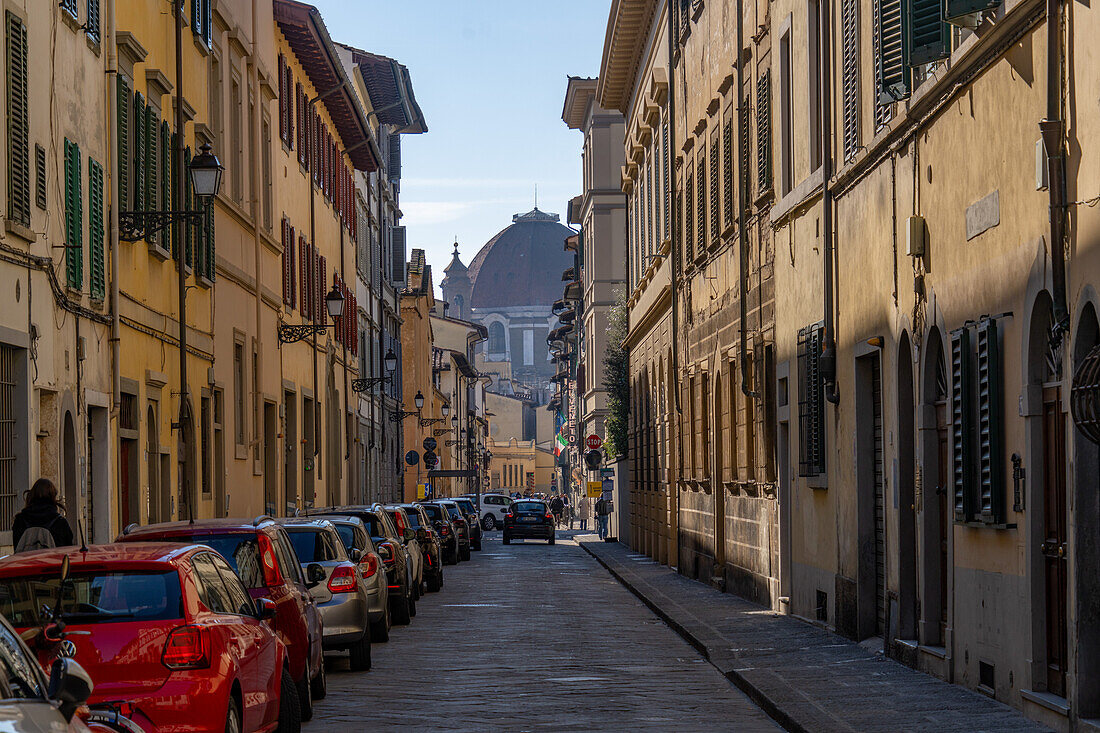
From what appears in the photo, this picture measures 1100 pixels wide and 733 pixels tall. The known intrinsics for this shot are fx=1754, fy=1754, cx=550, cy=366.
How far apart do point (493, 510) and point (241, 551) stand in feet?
213

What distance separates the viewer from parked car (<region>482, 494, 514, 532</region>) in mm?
77250

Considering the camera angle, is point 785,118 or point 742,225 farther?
point 742,225

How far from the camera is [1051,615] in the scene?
1180 cm

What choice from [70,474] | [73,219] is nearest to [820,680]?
[70,474]

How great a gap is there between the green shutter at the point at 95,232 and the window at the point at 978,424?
9691mm

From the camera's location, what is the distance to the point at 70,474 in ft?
60.0

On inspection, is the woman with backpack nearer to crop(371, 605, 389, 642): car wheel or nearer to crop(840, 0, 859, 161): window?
crop(371, 605, 389, 642): car wheel

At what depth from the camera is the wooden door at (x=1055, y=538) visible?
11484 mm

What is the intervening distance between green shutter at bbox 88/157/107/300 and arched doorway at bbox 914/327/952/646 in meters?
9.14

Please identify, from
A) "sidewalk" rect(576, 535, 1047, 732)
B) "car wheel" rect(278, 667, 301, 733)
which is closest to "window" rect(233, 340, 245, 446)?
"sidewalk" rect(576, 535, 1047, 732)

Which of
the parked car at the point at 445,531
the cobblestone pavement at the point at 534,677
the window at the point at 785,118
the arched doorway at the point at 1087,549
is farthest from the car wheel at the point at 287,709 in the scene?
the parked car at the point at 445,531

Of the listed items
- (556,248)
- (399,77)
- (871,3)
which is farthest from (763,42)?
(556,248)

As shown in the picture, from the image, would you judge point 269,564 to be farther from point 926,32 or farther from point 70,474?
point 926,32

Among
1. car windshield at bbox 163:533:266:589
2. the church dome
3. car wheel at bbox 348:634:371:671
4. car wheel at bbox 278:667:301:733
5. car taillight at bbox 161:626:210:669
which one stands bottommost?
car wheel at bbox 348:634:371:671
